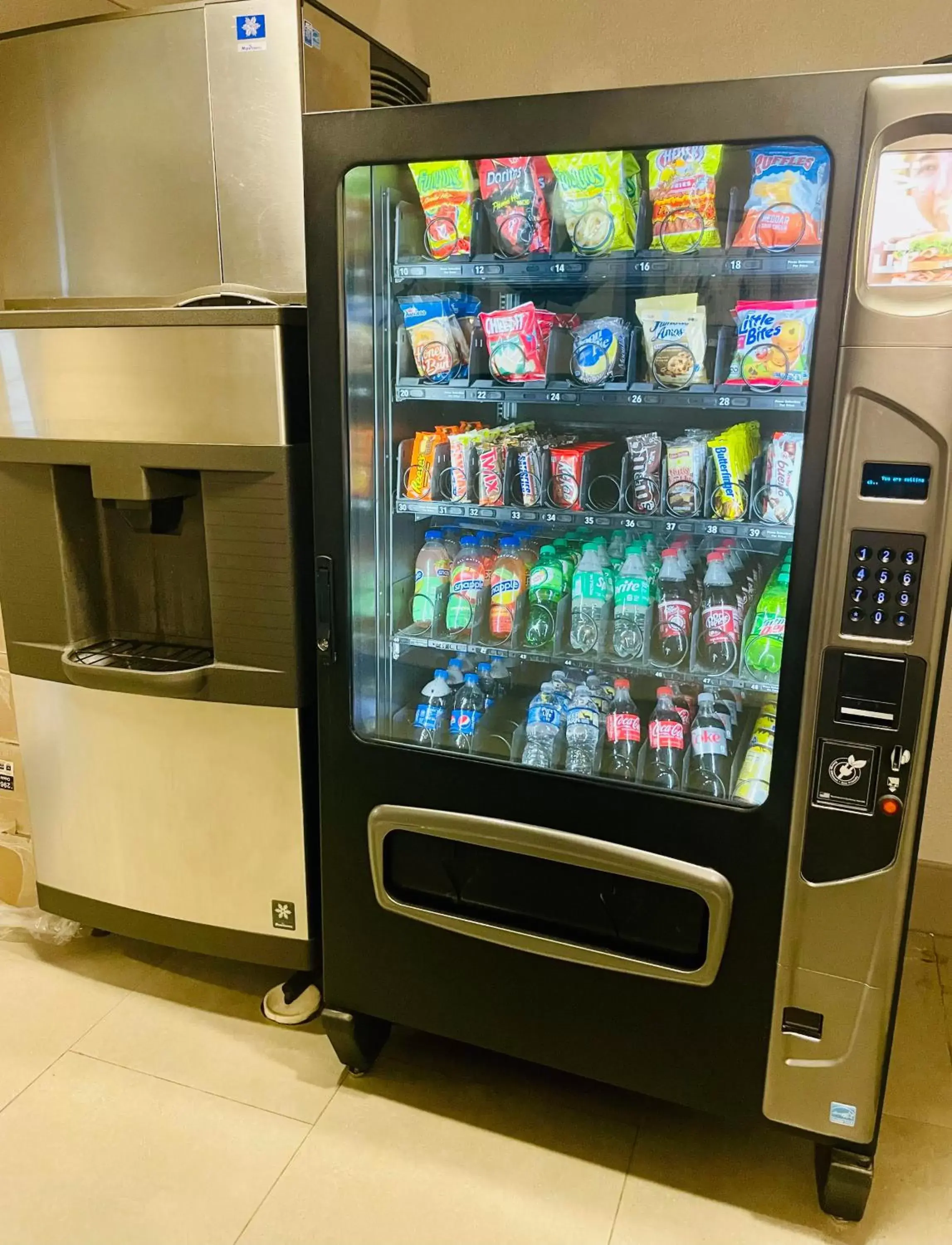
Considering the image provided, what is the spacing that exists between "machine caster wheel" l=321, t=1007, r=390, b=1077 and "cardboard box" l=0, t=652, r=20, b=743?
1.04m

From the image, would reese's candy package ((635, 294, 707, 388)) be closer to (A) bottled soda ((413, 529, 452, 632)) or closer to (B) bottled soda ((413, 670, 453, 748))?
(A) bottled soda ((413, 529, 452, 632))

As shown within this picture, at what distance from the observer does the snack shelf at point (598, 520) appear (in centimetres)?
140

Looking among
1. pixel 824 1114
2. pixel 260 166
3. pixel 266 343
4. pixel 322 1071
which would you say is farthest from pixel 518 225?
pixel 322 1071

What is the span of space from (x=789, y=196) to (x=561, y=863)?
1.09 metres

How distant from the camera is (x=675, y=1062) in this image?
1565 millimetres

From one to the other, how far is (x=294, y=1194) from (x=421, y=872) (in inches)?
22.4

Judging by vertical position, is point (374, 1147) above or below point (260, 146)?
below

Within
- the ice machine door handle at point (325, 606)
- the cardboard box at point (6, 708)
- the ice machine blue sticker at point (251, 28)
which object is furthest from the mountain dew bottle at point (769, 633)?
the cardboard box at point (6, 708)

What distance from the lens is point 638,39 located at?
202 cm

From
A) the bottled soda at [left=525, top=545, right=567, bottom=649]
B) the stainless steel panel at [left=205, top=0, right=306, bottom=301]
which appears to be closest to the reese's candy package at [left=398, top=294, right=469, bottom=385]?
the stainless steel panel at [left=205, top=0, right=306, bottom=301]

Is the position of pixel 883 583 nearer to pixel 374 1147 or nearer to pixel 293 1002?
pixel 374 1147

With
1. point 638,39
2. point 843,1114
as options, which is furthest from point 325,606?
point 638,39

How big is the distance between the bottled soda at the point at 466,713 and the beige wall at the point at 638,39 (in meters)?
1.10

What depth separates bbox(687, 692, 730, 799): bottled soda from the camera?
1560 millimetres
